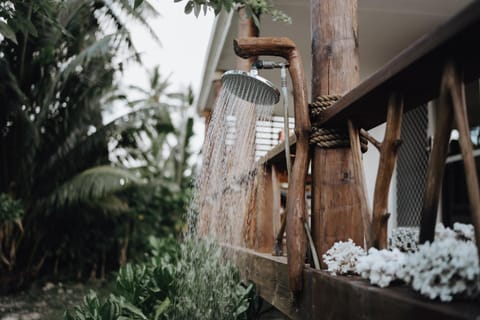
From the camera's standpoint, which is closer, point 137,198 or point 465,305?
point 465,305

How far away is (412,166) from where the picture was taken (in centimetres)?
633

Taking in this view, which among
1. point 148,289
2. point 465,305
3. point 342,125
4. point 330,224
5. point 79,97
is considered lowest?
point 148,289

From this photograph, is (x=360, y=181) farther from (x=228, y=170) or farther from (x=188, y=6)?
(x=228, y=170)

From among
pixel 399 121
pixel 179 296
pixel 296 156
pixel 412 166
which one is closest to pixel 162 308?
pixel 179 296

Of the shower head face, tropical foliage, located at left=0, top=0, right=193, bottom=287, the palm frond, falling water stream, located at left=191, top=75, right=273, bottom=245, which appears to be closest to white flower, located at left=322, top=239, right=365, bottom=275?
the shower head face

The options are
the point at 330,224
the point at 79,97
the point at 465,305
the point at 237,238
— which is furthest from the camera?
the point at 79,97

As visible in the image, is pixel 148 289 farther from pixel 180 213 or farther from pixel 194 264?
pixel 180 213

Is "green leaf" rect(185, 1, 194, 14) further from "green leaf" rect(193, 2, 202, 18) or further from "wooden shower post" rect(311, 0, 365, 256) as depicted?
"wooden shower post" rect(311, 0, 365, 256)

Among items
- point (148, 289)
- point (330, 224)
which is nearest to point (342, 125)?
point (330, 224)

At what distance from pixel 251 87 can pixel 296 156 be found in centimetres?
37

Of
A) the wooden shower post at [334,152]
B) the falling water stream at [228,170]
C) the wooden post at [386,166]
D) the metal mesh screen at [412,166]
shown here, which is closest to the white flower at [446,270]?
the wooden post at [386,166]

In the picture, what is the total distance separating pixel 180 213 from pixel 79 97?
13.1 ft

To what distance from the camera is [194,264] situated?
382 cm

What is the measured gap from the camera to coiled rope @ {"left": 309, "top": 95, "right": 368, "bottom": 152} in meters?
2.01
